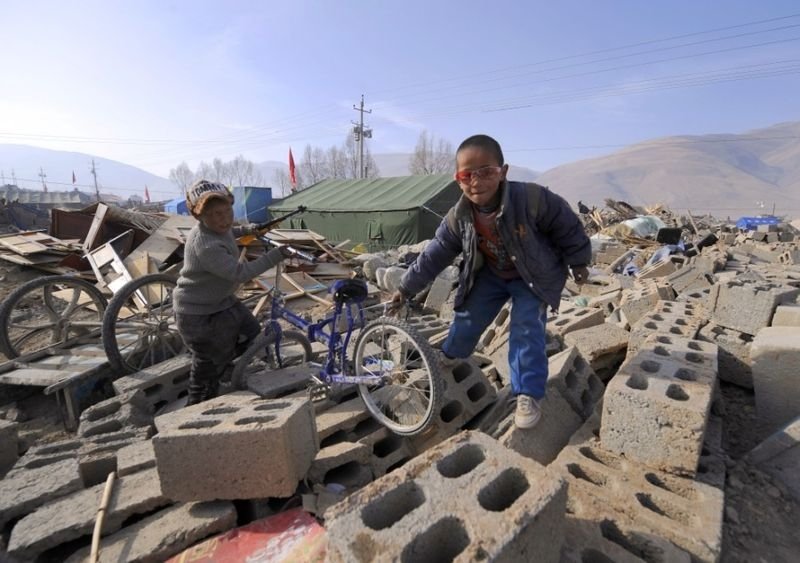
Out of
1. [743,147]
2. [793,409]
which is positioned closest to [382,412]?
[793,409]

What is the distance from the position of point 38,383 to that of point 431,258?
386 centimetres

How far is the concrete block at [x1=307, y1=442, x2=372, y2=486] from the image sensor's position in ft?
7.61

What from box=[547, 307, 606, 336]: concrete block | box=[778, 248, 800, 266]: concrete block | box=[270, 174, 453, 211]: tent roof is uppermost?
box=[270, 174, 453, 211]: tent roof

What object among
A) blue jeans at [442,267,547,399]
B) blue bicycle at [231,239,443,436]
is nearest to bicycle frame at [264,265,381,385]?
blue bicycle at [231,239,443,436]

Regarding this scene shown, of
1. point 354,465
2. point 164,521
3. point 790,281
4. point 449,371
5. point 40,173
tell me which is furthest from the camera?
point 40,173

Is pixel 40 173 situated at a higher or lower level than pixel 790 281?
higher

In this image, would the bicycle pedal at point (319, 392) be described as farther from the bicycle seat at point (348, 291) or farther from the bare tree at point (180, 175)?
the bare tree at point (180, 175)

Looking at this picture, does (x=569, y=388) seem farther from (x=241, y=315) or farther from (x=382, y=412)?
(x=241, y=315)

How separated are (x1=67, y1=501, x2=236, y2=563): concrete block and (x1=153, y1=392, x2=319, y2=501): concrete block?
0.09 m

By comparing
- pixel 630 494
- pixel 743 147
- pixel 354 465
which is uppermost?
pixel 743 147

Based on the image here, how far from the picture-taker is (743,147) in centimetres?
16475

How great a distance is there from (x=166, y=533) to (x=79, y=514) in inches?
22.6

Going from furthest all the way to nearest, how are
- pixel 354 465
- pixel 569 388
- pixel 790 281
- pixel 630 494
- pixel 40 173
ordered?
1. pixel 40 173
2. pixel 790 281
3. pixel 569 388
4. pixel 354 465
5. pixel 630 494

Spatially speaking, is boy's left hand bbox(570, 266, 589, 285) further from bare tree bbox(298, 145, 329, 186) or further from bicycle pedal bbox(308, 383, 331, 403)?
bare tree bbox(298, 145, 329, 186)
